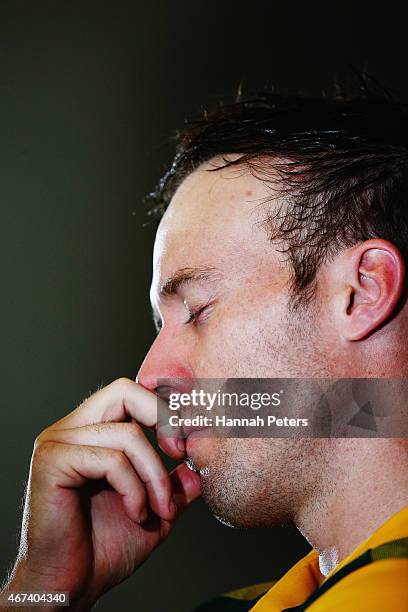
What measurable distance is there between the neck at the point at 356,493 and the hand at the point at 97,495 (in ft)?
0.86

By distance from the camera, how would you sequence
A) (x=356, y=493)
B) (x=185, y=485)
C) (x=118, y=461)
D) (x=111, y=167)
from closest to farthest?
1. (x=356, y=493)
2. (x=118, y=461)
3. (x=185, y=485)
4. (x=111, y=167)

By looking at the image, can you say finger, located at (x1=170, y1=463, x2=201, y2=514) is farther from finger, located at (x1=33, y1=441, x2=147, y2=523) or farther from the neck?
the neck

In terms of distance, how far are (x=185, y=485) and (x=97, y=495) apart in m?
0.16

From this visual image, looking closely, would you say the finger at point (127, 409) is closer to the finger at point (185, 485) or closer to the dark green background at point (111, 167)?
the finger at point (185, 485)

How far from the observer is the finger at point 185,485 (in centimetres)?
136

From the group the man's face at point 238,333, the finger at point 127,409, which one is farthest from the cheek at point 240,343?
the finger at point 127,409

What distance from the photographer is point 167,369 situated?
1244 millimetres

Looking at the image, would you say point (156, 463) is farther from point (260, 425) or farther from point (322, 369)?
point (322, 369)

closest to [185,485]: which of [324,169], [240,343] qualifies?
[240,343]

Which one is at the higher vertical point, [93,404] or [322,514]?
[93,404]

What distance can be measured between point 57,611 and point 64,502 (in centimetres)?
18

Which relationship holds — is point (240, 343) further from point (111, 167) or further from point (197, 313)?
point (111, 167)

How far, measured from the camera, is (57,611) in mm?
1270

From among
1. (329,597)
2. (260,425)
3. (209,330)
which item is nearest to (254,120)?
(209,330)
